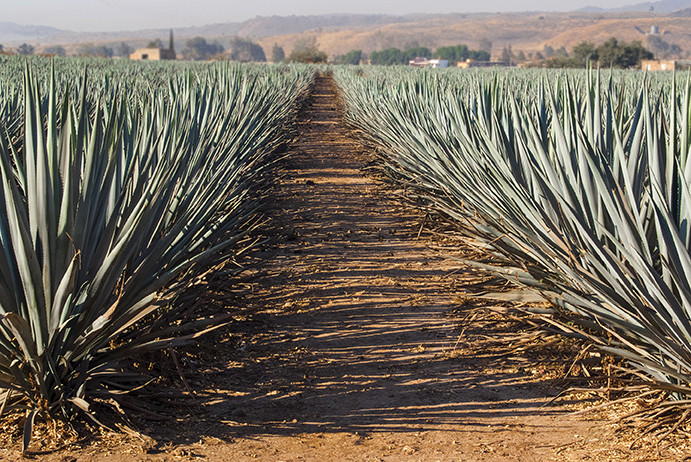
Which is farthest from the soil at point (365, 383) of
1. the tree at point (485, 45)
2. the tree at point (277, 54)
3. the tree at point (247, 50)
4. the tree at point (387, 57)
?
the tree at point (485, 45)

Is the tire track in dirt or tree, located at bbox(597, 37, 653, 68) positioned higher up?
tree, located at bbox(597, 37, 653, 68)

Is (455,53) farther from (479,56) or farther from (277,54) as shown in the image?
(277,54)

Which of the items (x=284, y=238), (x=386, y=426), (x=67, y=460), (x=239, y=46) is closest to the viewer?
(x=67, y=460)

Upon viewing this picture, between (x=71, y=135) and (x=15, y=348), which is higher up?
(x=71, y=135)

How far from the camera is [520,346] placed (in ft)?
11.9

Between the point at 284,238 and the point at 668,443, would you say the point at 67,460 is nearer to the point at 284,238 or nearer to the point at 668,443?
the point at 668,443

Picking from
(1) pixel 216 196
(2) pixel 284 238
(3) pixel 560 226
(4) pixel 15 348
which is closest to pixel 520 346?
(3) pixel 560 226

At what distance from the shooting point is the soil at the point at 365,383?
2656 mm

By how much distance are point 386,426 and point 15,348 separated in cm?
144

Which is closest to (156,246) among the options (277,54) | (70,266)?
(70,266)

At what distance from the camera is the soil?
2.66 metres

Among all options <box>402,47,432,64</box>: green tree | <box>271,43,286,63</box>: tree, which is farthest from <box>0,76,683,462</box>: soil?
<box>271,43,286,63</box>: tree

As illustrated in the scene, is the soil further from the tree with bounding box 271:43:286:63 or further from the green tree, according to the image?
the tree with bounding box 271:43:286:63

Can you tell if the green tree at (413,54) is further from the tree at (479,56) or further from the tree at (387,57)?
the tree at (479,56)
